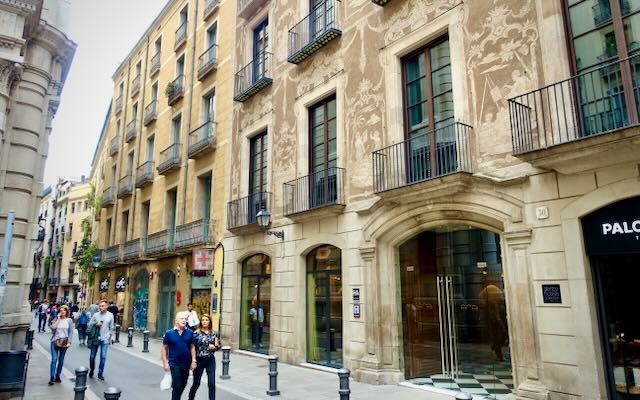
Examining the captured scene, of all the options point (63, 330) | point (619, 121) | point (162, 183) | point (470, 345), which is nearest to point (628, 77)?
point (619, 121)

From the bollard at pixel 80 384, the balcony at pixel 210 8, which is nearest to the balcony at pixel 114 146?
the balcony at pixel 210 8

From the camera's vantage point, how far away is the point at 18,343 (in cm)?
943

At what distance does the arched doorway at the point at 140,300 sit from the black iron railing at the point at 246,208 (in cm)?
916

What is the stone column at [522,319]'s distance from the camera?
7.18 m

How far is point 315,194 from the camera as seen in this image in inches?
483

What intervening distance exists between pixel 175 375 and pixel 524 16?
8.35m

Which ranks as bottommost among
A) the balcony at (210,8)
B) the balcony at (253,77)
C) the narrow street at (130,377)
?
the narrow street at (130,377)

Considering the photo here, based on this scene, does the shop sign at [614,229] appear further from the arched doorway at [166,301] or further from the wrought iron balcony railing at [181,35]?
the wrought iron balcony railing at [181,35]

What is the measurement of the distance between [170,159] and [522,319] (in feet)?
55.0

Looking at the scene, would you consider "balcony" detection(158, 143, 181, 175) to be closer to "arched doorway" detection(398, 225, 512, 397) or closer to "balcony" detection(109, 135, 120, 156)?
"balcony" detection(109, 135, 120, 156)

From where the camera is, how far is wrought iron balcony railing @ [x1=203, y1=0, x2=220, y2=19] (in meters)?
19.3

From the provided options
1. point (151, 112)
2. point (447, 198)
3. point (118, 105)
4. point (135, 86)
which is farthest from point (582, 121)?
point (118, 105)

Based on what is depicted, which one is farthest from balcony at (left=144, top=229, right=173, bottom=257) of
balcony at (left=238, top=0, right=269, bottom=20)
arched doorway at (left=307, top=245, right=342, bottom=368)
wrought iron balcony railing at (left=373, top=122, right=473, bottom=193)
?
wrought iron balcony railing at (left=373, top=122, right=473, bottom=193)

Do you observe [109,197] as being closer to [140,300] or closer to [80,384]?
[140,300]
